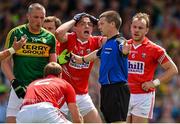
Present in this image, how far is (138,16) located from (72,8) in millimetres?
7261

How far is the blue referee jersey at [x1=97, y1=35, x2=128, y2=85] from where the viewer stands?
11930 mm

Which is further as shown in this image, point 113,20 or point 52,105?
point 113,20

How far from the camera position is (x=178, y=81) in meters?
19.7

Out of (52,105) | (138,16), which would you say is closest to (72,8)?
(138,16)

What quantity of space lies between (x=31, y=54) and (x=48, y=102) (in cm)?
169

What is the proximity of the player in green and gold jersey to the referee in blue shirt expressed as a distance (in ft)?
3.41

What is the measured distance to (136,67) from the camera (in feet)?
42.9

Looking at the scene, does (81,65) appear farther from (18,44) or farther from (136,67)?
(18,44)

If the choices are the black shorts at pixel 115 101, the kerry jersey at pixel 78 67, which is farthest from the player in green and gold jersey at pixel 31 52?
the black shorts at pixel 115 101

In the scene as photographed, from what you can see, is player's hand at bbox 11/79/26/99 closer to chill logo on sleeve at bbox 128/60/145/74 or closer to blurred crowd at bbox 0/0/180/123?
chill logo on sleeve at bbox 128/60/145/74

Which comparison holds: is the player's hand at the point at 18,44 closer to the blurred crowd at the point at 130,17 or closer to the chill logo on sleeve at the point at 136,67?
the chill logo on sleeve at the point at 136,67

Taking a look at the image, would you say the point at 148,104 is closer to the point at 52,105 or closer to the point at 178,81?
the point at 52,105

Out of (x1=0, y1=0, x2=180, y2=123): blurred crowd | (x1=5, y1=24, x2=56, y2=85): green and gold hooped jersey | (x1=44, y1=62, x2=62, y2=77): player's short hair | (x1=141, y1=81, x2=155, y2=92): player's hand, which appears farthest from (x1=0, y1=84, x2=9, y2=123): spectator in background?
(x1=44, y1=62, x2=62, y2=77): player's short hair

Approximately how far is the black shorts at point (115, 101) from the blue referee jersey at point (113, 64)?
0.09 meters
